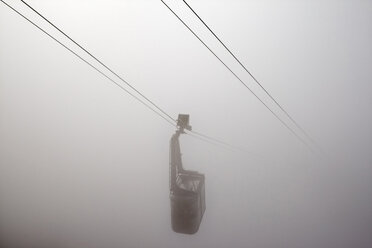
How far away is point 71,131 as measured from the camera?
97.5ft

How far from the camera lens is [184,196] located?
20.8 ft

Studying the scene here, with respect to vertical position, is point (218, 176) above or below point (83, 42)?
below

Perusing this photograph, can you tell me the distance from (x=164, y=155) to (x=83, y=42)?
44.5 feet

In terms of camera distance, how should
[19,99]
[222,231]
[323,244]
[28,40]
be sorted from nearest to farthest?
[323,244]
[222,231]
[19,99]
[28,40]

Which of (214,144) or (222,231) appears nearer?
(222,231)

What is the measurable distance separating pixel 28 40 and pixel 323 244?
33753 mm

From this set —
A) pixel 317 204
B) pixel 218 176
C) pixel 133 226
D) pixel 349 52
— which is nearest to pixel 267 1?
pixel 349 52

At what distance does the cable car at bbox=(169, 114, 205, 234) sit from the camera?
6342 millimetres

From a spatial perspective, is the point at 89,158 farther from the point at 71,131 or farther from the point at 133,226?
the point at 133,226

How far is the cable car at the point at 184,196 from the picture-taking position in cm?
634

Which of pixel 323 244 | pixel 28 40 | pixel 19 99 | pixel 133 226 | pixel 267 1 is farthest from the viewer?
pixel 28 40

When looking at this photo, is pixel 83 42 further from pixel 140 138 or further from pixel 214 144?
pixel 214 144

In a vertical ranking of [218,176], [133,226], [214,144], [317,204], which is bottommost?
[133,226]

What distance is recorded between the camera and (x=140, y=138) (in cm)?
3152
